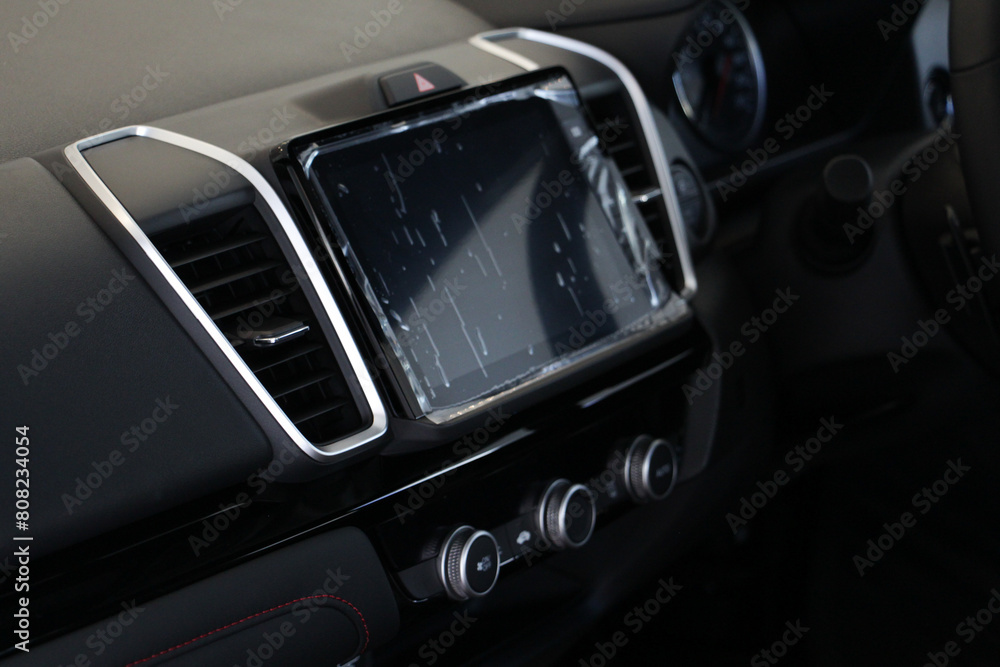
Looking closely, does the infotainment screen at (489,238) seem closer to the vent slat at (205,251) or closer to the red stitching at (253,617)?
the vent slat at (205,251)

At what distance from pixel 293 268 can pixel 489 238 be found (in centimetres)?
22

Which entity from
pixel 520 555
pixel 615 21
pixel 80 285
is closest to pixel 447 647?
pixel 520 555

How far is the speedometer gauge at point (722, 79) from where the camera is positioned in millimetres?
1475

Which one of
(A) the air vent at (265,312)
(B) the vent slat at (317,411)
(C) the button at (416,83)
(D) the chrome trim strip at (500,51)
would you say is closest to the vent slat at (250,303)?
(A) the air vent at (265,312)

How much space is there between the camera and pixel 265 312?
0.87 m

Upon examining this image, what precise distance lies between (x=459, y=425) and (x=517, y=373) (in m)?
0.09

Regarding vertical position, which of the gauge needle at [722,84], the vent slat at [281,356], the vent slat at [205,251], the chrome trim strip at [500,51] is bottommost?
the gauge needle at [722,84]

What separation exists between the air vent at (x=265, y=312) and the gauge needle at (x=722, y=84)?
0.88m

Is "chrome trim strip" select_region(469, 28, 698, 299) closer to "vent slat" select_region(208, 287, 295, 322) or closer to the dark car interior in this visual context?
the dark car interior

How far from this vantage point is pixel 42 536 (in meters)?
0.72

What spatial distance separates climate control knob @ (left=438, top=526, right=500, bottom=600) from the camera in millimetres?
915

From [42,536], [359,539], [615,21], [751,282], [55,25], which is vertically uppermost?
[55,25]

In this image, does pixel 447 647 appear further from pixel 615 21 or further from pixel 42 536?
pixel 615 21

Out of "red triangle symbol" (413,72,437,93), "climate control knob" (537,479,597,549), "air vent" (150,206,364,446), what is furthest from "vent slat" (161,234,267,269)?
"climate control knob" (537,479,597,549)
